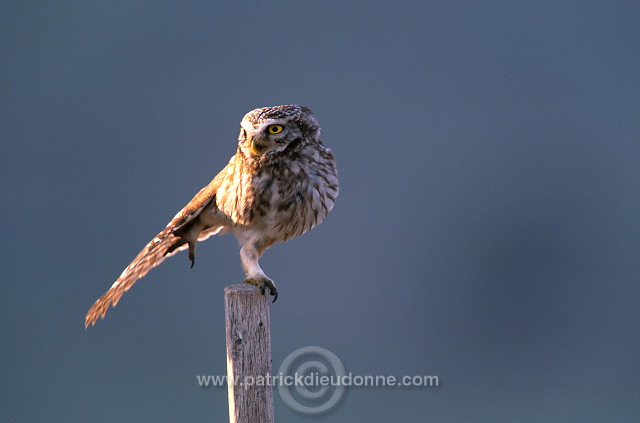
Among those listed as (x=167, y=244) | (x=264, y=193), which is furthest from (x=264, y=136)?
(x=167, y=244)

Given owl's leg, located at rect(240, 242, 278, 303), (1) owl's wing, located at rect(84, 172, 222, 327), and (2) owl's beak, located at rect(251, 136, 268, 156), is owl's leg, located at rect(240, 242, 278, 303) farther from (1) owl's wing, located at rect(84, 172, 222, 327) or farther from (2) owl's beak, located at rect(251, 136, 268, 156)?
(2) owl's beak, located at rect(251, 136, 268, 156)

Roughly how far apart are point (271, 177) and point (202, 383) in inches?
36.3

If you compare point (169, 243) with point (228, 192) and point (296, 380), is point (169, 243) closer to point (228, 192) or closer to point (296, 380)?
point (228, 192)

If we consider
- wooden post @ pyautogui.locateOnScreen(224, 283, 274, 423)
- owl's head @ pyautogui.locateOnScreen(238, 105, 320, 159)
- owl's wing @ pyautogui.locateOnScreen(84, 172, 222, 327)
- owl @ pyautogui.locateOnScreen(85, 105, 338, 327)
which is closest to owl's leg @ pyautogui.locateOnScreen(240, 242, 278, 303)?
owl @ pyautogui.locateOnScreen(85, 105, 338, 327)

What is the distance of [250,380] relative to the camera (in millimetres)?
3141

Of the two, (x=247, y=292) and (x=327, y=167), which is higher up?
(x=327, y=167)

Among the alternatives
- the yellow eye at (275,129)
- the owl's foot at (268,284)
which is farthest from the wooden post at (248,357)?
the yellow eye at (275,129)

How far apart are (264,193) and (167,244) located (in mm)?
640

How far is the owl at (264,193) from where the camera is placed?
3.23m

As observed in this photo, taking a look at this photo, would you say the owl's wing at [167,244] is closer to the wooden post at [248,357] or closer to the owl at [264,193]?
the owl at [264,193]

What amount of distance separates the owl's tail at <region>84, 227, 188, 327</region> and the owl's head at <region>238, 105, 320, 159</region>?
596 millimetres

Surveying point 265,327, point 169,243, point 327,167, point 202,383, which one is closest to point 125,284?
point 169,243

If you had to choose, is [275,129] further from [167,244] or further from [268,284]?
[167,244]

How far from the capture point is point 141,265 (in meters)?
3.66
